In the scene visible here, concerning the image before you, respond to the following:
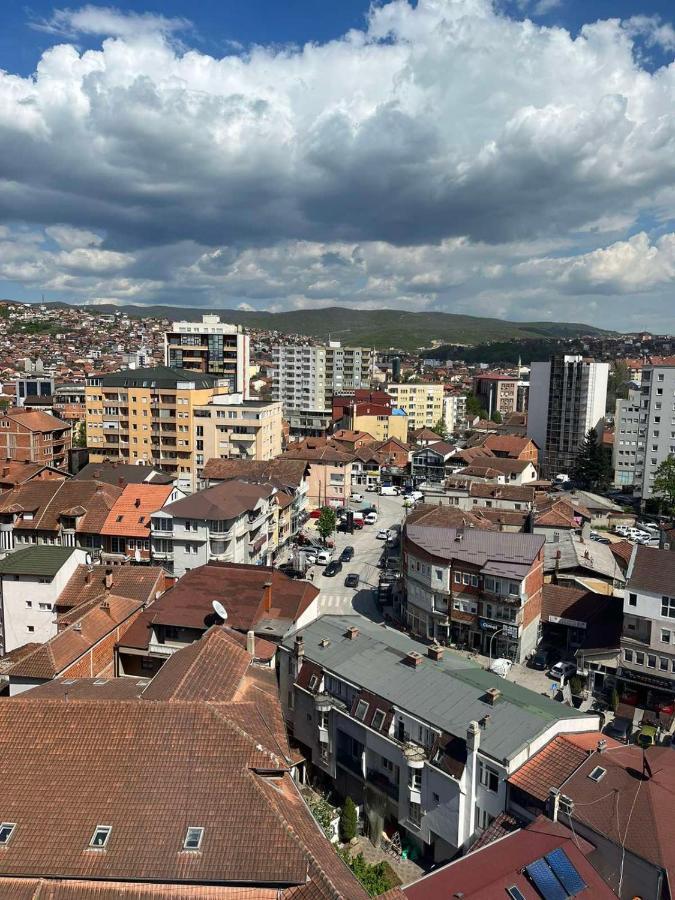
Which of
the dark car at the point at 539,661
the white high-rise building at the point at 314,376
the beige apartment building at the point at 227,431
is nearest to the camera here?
the dark car at the point at 539,661

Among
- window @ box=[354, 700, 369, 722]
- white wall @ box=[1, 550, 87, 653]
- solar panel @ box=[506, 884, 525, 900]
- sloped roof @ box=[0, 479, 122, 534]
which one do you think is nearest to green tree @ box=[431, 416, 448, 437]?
sloped roof @ box=[0, 479, 122, 534]

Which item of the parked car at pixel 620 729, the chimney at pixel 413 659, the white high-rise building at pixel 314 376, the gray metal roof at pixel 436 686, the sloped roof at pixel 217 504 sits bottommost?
the parked car at pixel 620 729

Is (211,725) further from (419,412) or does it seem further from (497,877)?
(419,412)

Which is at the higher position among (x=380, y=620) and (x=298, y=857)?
(x=298, y=857)

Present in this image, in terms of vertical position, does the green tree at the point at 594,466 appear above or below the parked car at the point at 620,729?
above

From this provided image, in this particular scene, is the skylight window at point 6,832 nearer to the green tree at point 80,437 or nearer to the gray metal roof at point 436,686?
the gray metal roof at point 436,686

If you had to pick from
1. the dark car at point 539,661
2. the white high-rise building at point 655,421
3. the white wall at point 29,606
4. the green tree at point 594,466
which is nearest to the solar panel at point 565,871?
the dark car at point 539,661

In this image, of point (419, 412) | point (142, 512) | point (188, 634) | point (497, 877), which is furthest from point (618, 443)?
point (497, 877)
